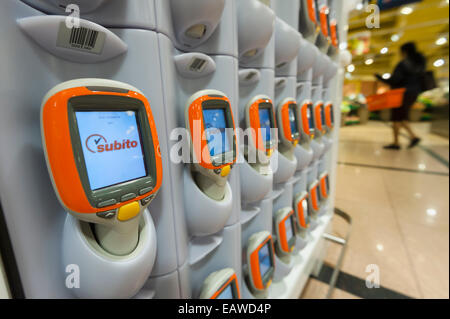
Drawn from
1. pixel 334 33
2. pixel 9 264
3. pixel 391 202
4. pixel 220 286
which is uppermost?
pixel 334 33

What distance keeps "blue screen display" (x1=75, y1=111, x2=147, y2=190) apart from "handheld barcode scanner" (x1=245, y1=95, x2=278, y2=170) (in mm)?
532

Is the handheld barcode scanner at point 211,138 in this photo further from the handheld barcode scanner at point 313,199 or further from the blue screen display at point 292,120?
the handheld barcode scanner at point 313,199

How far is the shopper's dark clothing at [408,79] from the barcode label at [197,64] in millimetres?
4329

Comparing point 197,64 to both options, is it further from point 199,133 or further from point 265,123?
point 265,123

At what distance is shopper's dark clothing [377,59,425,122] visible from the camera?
377 centimetres

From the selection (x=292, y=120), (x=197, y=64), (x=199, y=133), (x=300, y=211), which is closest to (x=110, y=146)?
(x=199, y=133)

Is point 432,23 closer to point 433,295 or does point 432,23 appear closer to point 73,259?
point 433,295

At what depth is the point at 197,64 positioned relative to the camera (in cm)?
66

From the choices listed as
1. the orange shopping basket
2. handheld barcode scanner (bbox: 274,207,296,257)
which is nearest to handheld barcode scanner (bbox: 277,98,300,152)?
handheld barcode scanner (bbox: 274,207,296,257)

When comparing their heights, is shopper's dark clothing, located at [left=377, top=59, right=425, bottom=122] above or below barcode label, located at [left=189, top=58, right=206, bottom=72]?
above

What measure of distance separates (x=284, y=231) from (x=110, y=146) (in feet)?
3.57

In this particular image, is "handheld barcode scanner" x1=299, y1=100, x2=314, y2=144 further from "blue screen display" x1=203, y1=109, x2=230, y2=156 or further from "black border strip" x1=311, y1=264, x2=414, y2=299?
"black border strip" x1=311, y1=264, x2=414, y2=299
